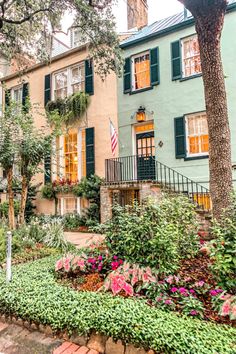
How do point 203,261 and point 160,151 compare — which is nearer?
point 203,261

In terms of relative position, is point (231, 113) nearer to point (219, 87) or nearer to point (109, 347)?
point (219, 87)

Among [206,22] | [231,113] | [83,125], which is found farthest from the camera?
[83,125]

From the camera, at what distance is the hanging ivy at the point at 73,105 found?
1077 centimetres

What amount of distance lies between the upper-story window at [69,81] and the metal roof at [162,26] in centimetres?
235

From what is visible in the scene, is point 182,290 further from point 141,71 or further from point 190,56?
point 141,71

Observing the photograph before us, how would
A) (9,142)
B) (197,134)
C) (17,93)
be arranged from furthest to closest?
(17,93) < (197,134) < (9,142)

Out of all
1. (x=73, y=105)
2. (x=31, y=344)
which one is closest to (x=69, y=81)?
(x=73, y=105)

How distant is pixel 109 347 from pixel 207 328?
0.85m

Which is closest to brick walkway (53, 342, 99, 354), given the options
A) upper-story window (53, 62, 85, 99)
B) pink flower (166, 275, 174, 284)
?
pink flower (166, 275, 174, 284)

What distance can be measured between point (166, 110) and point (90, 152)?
3647mm

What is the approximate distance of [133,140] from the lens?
10055 millimetres

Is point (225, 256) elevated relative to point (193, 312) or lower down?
elevated

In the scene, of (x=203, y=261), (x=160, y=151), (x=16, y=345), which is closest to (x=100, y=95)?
(x=160, y=151)

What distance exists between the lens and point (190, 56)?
9086 mm
